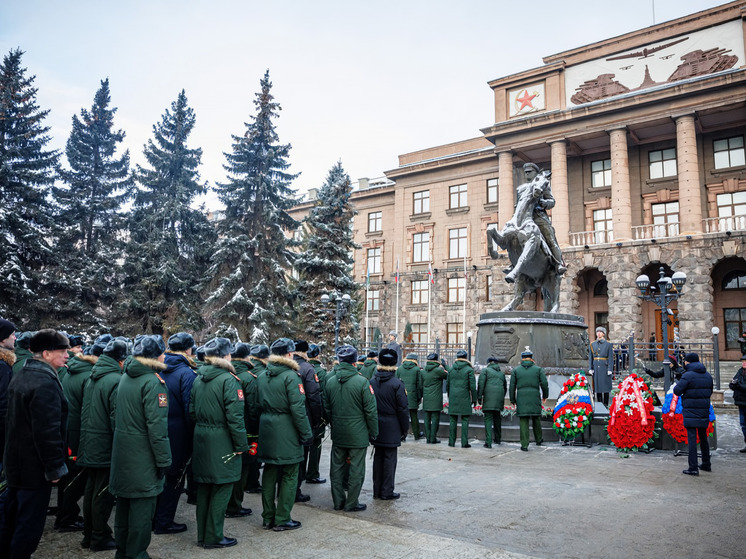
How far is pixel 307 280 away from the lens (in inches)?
1252

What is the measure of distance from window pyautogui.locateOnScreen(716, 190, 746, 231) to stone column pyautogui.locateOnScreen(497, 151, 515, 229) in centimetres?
1335

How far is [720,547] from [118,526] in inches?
221

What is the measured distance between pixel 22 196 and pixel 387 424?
28250mm

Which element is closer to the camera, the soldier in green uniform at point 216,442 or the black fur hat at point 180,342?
the soldier in green uniform at point 216,442

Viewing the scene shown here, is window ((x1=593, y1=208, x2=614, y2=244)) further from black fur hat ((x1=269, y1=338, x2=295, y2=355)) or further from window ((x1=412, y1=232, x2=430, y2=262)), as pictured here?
black fur hat ((x1=269, y1=338, x2=295, y2=355))

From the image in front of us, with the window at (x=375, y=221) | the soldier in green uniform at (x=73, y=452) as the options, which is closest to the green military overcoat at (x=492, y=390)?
the soldier in green uniform at (x=73, y=452)

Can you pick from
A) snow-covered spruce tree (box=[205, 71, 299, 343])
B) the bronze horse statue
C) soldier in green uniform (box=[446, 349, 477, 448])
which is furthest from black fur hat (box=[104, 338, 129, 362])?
snow-covered spruce tree (box=[205, 71, 299, 343])

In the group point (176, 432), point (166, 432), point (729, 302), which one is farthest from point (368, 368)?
point (729, 302)

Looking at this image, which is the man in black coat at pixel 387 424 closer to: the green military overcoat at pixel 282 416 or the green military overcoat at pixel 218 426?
the green military overcoat at pixel 282 416

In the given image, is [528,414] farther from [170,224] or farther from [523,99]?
[523,99]

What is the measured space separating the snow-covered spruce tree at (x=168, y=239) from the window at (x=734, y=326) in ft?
106

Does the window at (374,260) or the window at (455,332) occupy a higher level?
the window at (374,260)

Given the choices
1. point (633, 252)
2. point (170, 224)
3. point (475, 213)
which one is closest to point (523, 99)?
point (475, 213)

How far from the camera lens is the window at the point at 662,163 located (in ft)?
122
